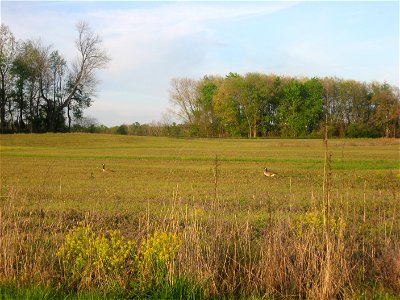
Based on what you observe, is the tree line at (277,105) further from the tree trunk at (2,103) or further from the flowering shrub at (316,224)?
the flowering shrub at (316,224)

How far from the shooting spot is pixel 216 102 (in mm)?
93812

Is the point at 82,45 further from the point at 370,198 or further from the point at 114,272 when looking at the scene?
the point at 114,272

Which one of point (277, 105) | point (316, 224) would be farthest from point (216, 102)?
point (316, 224)

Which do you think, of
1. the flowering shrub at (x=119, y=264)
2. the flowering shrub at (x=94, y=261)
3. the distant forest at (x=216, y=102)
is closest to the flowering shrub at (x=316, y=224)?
the flowering shrub at (x=119, y=264)

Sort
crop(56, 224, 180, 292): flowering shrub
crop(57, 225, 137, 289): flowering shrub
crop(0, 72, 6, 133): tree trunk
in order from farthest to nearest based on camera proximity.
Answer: crop(0, 72, 6, 133): tree trunk < crop(57, 225, 137, 289): flowering shrub < crop(56, 224, 180, 292): flowering shrub

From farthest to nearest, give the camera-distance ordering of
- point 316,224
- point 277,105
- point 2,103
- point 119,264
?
point 277,105
point 2,103
point 316,224
point 119,264

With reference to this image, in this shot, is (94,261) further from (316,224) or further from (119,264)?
(316,224)

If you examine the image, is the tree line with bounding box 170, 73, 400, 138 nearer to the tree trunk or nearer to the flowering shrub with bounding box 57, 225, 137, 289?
the tree trunk

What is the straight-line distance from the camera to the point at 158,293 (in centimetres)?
650

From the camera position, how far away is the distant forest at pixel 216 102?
70.9 metres

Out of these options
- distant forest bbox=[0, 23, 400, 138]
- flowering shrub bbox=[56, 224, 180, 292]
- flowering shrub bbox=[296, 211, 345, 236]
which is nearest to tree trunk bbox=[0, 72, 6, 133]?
distant forest bbox=[0, 23, 400, 138]

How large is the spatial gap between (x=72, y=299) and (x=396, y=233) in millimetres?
5956

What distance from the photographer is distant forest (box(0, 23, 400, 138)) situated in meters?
70.9

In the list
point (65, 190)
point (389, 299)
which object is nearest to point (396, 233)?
point (389, 299)
